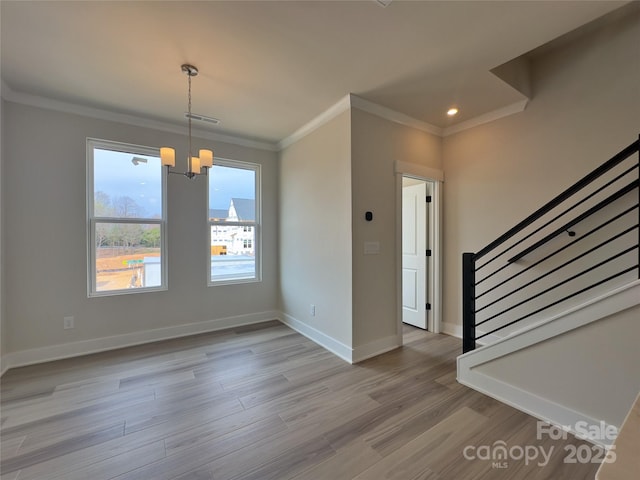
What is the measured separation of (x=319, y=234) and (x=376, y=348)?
1503 mm

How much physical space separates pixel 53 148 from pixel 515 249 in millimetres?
5292

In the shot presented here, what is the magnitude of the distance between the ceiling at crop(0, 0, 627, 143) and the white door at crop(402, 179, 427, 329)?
1223mm

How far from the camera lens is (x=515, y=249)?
3064mm

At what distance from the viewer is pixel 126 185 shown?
338 cm

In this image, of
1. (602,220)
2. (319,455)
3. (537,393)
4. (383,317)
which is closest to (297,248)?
(383,317)

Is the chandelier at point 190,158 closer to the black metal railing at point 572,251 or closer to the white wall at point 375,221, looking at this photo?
the white wall at point 375,221

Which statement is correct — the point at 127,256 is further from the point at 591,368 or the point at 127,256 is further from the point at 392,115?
the point at 591,368

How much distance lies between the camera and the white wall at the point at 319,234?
2.97 metres

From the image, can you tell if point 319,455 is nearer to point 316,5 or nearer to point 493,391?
point 493,391


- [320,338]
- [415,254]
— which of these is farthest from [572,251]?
[320,338]

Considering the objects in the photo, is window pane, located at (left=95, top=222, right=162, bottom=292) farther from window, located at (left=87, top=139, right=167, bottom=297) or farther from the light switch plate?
the light switch plate

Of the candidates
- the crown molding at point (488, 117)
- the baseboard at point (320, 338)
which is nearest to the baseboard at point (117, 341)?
the baseboard at point (320, 338)

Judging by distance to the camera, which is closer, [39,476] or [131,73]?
[39,476]

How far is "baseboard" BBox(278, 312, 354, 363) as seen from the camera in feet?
9.67
